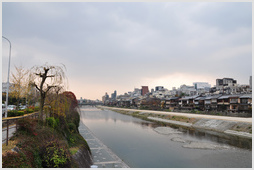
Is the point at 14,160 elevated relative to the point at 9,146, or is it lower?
lower

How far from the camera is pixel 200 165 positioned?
1777cm

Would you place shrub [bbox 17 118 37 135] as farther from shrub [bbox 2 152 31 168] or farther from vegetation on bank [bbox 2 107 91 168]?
shrub [bbox 2 152 31 168]

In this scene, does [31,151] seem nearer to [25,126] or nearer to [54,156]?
[54,156]

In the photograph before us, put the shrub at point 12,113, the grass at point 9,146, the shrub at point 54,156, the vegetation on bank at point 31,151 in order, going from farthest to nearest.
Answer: the shrub at point 12,113 < the shrub at point 54,156 < the grass at point 9,146 < the vegetation on bank at point 31,151

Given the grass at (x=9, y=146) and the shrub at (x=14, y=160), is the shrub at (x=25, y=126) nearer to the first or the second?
the grass at (x=9, y=146)

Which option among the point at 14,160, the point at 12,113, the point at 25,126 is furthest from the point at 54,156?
the point at 12,113

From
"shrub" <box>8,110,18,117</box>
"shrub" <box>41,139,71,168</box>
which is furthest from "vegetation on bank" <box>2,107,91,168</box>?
"shrub" <box>8,110,18,117</box>

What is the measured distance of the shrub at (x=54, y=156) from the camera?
9594 mm

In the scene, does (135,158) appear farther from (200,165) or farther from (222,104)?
(222,104)

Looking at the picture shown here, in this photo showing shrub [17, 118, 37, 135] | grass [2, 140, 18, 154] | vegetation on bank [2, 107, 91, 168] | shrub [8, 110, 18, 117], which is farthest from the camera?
shrub [8, 110, 18, 117]

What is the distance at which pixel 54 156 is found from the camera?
32.2 ft

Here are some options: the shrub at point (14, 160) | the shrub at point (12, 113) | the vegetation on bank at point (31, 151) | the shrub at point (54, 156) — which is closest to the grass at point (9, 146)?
the vegetation on bank at point (31, 151)

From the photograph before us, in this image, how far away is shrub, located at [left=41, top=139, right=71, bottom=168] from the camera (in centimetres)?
959

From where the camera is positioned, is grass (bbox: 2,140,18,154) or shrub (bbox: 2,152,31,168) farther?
grass (bbox: 2,140,18,154)
